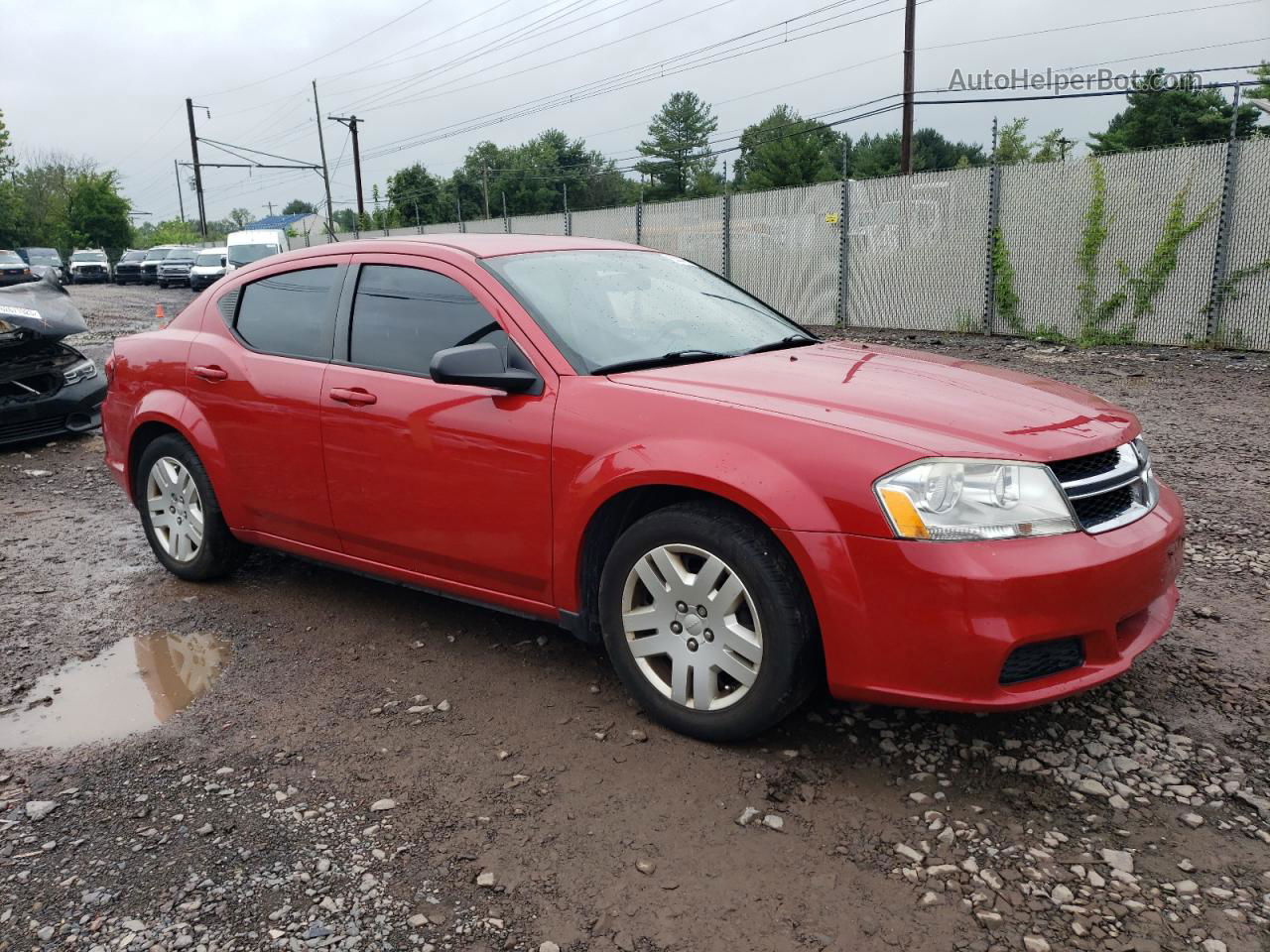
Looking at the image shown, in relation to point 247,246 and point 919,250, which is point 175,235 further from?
point 919,250

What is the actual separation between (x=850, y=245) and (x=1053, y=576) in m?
14.4

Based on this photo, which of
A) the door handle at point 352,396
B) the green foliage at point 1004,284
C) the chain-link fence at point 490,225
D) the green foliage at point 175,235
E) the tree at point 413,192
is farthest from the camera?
the green foliage at point 175,235

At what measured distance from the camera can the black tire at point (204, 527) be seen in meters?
4.77

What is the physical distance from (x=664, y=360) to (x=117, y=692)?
7.98 ft

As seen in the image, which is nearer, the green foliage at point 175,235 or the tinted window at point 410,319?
the tinted window at point 410,319

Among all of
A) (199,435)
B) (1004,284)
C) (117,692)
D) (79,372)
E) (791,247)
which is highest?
(791,247)

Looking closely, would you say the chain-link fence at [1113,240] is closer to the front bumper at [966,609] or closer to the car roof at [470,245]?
the car roof at [470,245]

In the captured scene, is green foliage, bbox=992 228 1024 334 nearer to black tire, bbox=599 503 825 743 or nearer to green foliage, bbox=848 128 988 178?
black tire, bbox=599 503 825 743

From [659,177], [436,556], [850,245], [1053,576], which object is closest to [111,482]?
[436,556]

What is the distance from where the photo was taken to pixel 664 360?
12.0 feet

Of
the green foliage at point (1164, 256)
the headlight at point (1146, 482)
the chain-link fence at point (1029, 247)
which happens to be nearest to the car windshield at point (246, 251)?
the chain-link fence at point (1029, 247)

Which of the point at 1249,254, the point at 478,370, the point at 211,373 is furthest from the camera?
the point at 1249,254

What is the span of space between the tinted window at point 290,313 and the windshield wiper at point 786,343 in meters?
1.76

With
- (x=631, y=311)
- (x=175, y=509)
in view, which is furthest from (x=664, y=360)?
(x=175, y=509)
